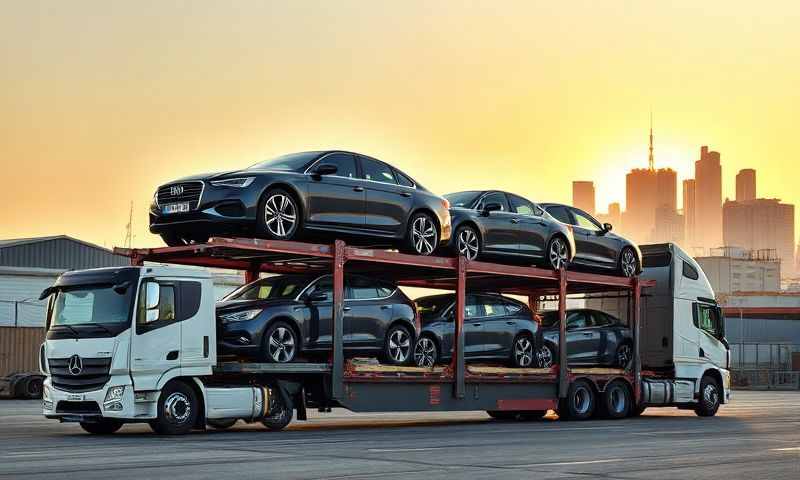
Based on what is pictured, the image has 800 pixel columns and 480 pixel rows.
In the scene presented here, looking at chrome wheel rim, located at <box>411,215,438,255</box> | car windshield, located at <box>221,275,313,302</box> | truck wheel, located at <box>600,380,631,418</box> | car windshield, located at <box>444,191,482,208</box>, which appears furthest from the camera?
truck wheel, located at <box>600,380,631,418</box>

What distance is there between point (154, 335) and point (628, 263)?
39.1 ft

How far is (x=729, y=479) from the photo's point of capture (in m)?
12.5

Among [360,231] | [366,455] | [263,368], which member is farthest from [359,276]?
[366,455]

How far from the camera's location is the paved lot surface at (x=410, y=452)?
1270 cm

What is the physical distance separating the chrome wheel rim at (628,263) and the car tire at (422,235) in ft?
21.3

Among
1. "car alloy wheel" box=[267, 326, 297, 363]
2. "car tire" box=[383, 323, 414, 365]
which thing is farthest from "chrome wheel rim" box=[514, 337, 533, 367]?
"car alloy wheel" box=[267, 326, 297, 363]

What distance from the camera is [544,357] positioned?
24828mm

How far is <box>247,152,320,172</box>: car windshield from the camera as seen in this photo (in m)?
19.2

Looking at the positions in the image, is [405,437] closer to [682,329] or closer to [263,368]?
[263,368]

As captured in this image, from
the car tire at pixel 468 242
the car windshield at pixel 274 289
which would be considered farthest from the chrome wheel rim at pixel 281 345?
the car tire at pixel 468 242

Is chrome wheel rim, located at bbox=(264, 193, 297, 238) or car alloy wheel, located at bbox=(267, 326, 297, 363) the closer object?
chrome wheel rim, located at bbox=(264, 193, 297, 238)

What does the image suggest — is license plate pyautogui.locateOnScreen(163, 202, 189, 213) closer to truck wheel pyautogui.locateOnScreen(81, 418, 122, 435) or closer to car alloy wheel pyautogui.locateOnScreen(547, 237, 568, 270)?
truck wheel pyautogui.locateOnScreen(81, 418, 122, 435)

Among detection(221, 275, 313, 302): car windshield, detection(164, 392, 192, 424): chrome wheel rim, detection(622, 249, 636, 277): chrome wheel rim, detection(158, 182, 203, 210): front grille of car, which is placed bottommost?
detection(164, 392, 192, 424): chrome wheel rim

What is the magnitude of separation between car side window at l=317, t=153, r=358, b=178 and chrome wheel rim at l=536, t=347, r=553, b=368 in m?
6.48
